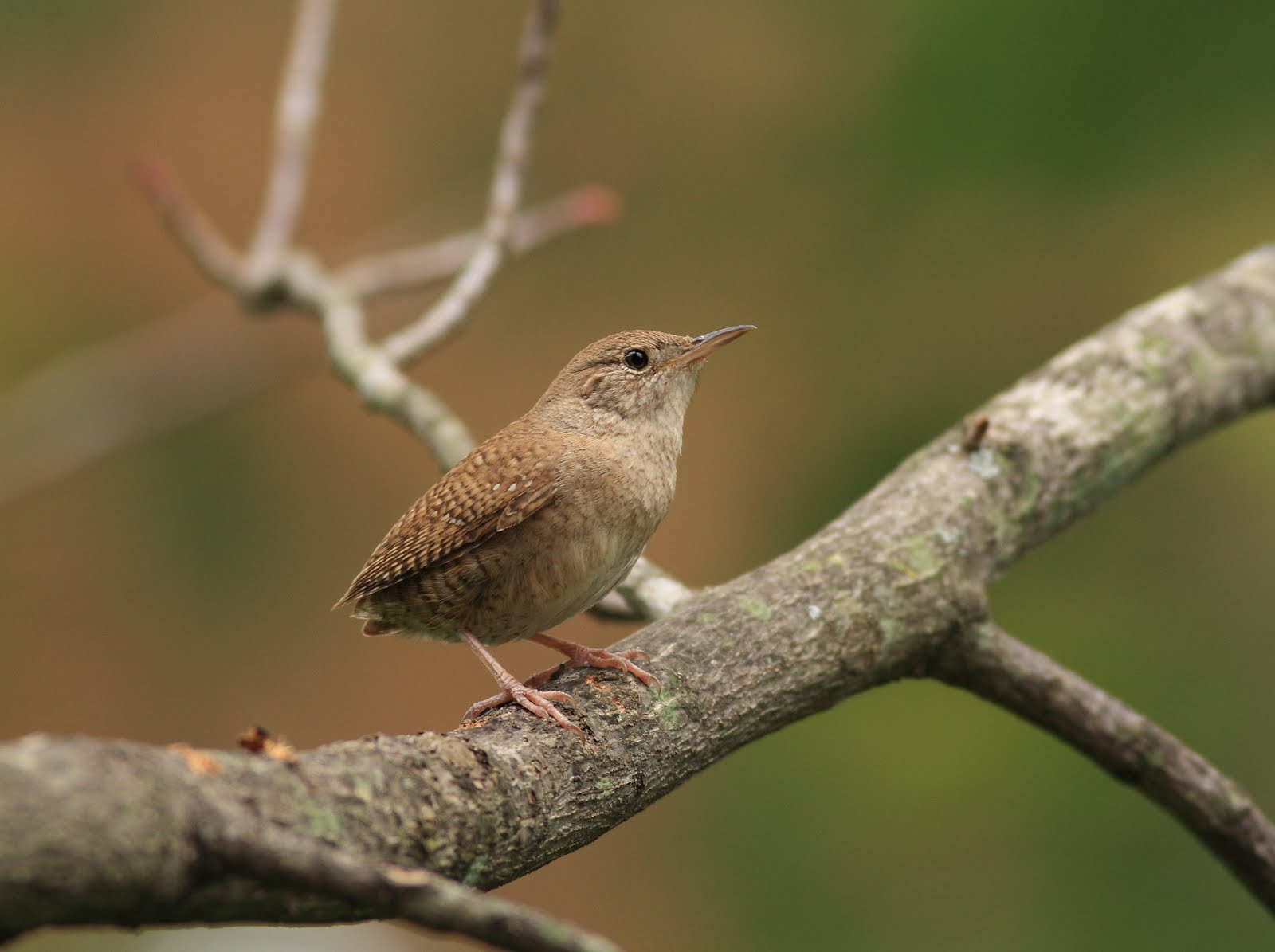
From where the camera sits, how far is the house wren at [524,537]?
6.68 feet

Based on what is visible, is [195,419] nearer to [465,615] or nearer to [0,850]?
[465,615]

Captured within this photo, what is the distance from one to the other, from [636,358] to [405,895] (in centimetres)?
157

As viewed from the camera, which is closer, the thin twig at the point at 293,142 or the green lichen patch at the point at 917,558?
the green lichen patch at the point at 917,558

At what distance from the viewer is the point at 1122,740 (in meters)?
2.11

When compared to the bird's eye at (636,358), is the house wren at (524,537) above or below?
below

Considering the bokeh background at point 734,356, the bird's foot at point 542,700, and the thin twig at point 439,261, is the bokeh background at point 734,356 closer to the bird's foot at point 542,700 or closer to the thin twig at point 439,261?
the thin twig at point 439,261

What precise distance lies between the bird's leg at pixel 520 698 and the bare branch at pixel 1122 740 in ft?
2.45

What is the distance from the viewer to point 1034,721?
2191 millimetres

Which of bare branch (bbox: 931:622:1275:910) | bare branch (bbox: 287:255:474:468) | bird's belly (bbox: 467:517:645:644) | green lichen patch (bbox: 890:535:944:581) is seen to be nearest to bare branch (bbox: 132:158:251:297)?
bare branch (bbox: 287:255:474:468)

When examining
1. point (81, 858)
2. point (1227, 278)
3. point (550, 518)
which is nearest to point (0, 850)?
point (81, 858)

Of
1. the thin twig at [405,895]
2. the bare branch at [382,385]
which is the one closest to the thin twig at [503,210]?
the bare branch at [382,385]

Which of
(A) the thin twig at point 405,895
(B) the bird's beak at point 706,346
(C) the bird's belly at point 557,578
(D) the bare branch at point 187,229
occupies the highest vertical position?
(D) the bare branch at point 187,229

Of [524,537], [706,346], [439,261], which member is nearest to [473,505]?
[524,537]

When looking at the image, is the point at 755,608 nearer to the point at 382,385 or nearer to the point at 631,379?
the point at 631,379
